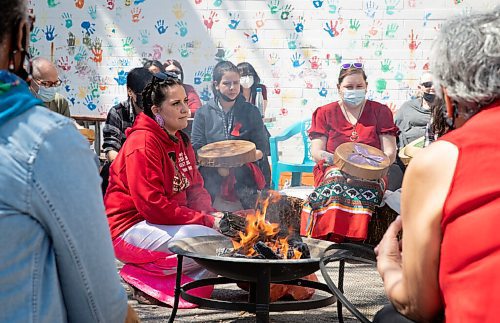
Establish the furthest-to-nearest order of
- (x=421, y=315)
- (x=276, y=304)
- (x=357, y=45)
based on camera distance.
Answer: (x=357, y=45), (x=276, y=304), (x=421, y=315)

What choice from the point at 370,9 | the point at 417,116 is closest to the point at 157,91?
the point at 417,116

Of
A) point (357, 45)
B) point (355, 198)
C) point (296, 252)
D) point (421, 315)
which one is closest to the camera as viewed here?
point (421, 315)

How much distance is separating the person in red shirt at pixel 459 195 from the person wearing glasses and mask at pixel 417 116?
→ 19.2 ft

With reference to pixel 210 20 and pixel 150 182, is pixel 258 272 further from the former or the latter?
pixel 210 20

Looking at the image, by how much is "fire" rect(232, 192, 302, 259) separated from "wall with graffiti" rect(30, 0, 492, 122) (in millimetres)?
4822

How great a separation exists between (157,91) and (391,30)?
5.00m

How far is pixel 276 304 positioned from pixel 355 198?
103 inches

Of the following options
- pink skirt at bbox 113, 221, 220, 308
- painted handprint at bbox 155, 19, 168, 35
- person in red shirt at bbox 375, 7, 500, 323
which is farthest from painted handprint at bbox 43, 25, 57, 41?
person in red shirt at bbox 375, 7, 500, 323

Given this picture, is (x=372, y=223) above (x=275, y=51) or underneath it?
underneath

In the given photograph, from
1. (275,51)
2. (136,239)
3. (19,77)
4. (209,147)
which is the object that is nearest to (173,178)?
(136,239)

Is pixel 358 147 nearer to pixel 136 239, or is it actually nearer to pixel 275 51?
pixel 136 239

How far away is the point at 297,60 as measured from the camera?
9.37 meters

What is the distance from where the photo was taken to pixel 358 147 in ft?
20.9

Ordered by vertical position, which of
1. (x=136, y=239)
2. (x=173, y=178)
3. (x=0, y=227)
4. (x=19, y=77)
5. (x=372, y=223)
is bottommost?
(x=372, y=223)
